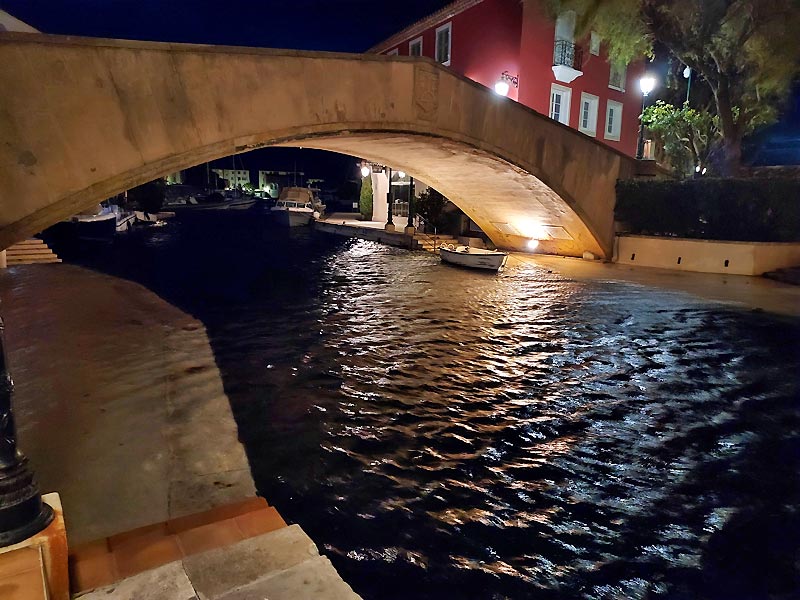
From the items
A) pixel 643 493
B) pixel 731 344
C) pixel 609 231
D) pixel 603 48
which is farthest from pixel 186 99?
pixel 603 48

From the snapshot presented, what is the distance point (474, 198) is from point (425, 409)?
17.0m

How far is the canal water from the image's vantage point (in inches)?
166

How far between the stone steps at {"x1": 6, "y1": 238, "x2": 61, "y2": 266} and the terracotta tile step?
1709cm

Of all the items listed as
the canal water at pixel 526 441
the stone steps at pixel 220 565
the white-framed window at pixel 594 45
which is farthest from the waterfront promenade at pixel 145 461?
the white-framed window at pixel 594 45

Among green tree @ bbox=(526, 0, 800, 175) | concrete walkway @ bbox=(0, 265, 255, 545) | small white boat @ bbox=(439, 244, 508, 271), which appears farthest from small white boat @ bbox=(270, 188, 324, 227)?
concrete walkway @ bbox=(0, 265, 255, 545)

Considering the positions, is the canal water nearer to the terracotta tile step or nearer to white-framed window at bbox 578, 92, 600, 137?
the terracotta tile step

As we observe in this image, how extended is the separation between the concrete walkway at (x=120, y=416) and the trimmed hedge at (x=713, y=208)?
17939 mm

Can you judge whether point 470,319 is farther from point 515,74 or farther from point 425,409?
point 515,74

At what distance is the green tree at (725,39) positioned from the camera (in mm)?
17734

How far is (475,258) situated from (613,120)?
16.2m

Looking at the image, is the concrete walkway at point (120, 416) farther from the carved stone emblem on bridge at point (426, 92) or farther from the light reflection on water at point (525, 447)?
the carved stone emblem on bridge at point (426, 92)

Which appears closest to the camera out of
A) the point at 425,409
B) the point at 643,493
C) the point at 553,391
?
the point at 643,493

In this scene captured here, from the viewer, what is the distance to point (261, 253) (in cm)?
2464

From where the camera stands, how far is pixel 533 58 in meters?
24.2
